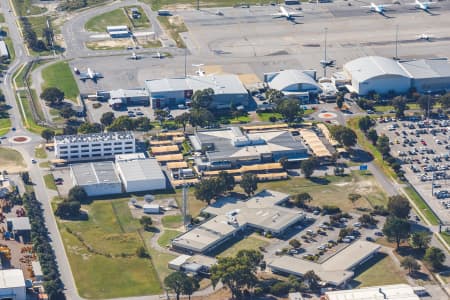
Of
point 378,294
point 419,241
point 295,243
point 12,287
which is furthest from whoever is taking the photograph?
point 295,243

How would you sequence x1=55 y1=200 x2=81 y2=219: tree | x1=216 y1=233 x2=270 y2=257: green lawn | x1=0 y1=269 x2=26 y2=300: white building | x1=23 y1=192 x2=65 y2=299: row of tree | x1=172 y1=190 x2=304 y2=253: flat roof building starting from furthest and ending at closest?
x1=55 y1=200 x2=81 y2=219: tree
x1=172 y1=190 x2=304 y2=253: flat roof building
x1=216 y1=233 x2=270 y2=257: green lawn
x1=23 y1=192 x2=65 y2=299: row of tree
x1=0 y1=269 x2=26 y2=300: white building

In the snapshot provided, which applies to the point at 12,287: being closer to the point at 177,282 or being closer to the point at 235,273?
the point at 177,282

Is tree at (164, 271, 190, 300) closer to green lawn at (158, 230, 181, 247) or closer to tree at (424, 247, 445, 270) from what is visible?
green lawn at (158, 230, 181, 247)

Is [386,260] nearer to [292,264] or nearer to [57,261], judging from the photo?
[292,264]

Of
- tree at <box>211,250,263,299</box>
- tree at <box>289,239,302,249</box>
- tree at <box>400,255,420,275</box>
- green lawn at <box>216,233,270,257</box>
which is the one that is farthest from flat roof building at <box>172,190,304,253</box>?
tree at <box>400,255,420,275</box>

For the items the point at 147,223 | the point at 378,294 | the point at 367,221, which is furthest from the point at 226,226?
the point at 378,294

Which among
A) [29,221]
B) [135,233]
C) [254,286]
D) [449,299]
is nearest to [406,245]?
[449,299]
